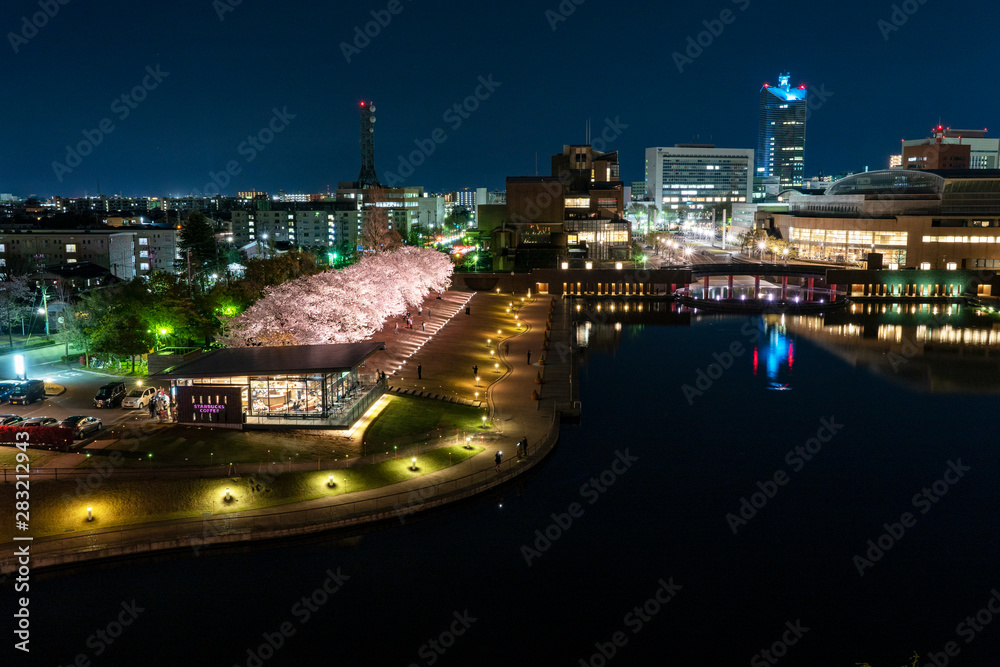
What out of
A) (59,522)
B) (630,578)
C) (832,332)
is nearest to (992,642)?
(630,578)

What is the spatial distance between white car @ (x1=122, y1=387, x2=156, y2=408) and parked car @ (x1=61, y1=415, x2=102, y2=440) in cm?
240

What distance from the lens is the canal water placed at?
1439 centimetres

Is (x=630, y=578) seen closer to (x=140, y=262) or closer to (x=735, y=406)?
(x=735, y=406)

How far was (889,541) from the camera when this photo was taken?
61.4 ft

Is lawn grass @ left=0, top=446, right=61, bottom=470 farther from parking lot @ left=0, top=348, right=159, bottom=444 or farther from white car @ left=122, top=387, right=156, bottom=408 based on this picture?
white car @ left=122, top=387, right=156, bottom=408

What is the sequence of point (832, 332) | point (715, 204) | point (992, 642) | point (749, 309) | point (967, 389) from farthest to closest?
point (715, 204) < point (749, 309) < point (832, 332) < point (967, 389) < point (992, 642)

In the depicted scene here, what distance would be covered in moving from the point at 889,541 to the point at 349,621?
13.2 meters

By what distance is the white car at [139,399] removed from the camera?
980 inches

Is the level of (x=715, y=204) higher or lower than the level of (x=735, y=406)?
higher

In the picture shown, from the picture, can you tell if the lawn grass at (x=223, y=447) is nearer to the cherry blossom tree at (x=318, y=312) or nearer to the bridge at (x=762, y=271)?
the cherry blossom tree at (x=318, y=312)

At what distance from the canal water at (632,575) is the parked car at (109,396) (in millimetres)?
10174

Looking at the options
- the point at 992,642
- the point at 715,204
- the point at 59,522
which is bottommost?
the point at 992,642

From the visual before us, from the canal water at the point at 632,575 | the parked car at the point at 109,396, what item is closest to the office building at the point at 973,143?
the canal water at the point at 632,575

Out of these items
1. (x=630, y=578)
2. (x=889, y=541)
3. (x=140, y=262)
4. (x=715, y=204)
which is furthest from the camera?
(x=715, y=204)
